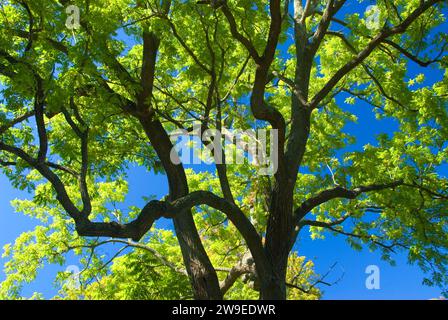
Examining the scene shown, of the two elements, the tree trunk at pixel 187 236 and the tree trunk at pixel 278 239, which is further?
the tree trunk at pixel 187 236

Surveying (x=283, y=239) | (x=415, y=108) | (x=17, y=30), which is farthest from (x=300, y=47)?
(x=17, y=30)

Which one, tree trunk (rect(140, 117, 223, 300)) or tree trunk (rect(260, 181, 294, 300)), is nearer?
tree trunk (rect(260, 181, 294, 300))

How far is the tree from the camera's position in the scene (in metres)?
7.20

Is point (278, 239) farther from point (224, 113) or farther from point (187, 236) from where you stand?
point (224, 113)

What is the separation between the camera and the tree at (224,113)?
7.20 meters

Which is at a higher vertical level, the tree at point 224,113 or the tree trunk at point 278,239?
the tree at point 224,113

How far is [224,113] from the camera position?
11617 mm

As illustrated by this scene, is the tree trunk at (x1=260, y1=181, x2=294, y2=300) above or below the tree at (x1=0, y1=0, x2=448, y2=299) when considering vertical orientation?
below

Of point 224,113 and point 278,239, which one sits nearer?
point 278,239

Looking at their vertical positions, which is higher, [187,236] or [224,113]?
[224,113]

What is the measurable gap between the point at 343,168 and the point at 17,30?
6.89 meters

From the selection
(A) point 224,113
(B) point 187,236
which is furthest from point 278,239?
(A) point 224,113

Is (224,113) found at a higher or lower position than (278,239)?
higher
